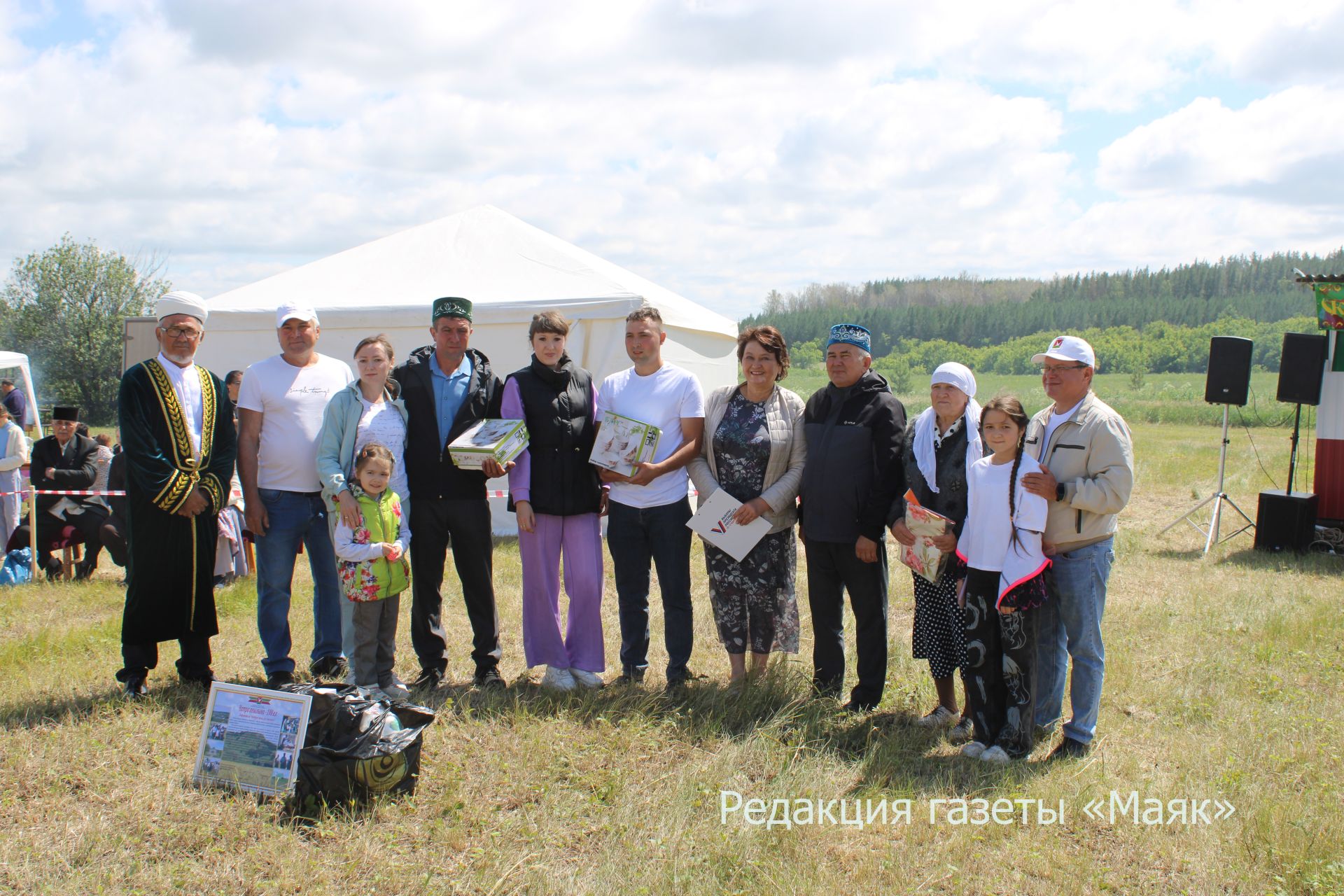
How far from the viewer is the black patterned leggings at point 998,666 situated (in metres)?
3.62

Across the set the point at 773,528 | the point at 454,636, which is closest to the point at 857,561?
the point at 773,528

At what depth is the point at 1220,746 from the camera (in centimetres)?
386

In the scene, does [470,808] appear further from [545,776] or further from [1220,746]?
[1220,746]

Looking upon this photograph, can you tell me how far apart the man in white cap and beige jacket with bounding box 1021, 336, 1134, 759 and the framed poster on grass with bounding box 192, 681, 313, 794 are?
2.87m

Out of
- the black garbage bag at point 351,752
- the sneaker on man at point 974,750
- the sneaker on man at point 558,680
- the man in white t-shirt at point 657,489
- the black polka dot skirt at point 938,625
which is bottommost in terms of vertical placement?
the sneaker on man at point 558,680

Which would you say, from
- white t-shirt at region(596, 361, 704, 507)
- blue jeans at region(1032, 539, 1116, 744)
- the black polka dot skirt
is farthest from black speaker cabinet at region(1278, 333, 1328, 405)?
white t-shirt at region(596, 361, 704, 507)

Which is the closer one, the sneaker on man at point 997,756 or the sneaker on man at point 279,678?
the sneaker on man at point 997,756

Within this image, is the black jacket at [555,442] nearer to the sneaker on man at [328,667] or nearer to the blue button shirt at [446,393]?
the blue button shirt at [446,393]

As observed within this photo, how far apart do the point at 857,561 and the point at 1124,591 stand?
155 inches

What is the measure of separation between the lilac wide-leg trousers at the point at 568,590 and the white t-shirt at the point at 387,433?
624 mm

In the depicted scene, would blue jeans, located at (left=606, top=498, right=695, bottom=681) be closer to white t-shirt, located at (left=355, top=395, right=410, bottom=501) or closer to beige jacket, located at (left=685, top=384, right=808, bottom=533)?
beige jacket, located at (left=685, top=384, right=808, bottom=533)

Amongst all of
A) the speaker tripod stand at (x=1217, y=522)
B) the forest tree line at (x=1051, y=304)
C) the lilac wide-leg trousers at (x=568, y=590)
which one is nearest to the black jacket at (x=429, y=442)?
the lilac wide-leg trousers at (x=568, y=590)

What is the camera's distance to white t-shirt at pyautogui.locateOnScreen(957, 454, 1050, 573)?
3.51 metres

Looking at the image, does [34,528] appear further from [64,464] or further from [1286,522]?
[1286,522]
